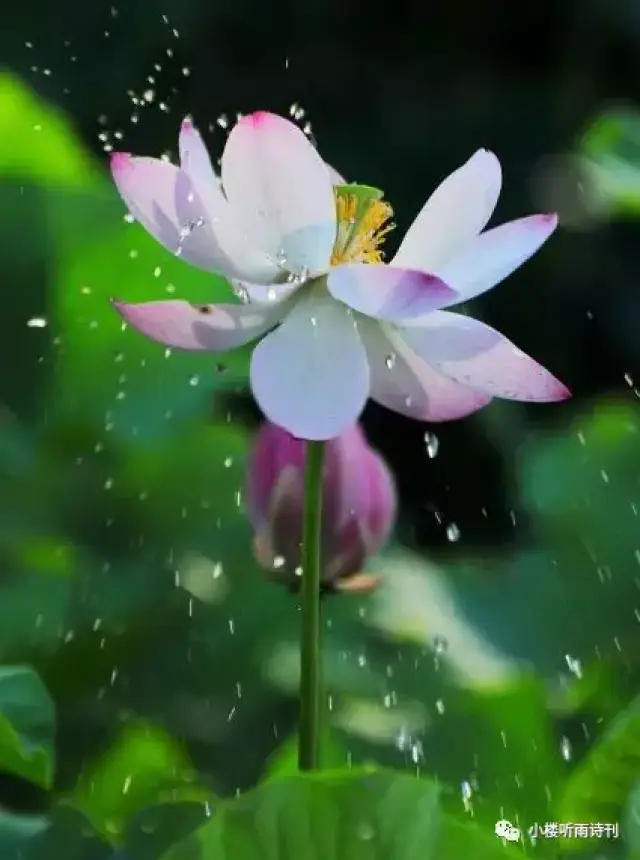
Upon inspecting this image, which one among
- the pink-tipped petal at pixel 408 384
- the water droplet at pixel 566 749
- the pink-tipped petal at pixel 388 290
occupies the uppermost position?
the pink-tipped petal at pixel 388 290

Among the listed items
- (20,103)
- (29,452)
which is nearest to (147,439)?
(29,452)

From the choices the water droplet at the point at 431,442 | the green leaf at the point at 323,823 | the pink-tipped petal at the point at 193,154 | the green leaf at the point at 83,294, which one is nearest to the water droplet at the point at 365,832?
the green leaf at the point at 323,823

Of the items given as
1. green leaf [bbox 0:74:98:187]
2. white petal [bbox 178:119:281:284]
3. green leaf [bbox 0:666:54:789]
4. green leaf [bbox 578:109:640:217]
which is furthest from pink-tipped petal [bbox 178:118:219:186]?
green leaf [bbox 578:109:640:217]

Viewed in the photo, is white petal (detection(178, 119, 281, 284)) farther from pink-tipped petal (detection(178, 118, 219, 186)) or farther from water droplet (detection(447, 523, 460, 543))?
water droplet (detection(447, 523, 460, 543))

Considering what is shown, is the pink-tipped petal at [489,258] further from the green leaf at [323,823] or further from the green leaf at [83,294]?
the green leaf at [83,294]

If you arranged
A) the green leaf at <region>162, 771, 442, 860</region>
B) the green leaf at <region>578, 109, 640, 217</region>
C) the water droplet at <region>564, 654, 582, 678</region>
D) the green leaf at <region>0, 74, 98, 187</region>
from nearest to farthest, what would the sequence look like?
the green leaf at <region>162, 771, 442, 860</region>
the water droplet at <region>564, 654, 582, 678</region>
the green leaf at <region>0, 74, 98, 187</region>
the green leaf at <region>578, 109, 640, 217</region>

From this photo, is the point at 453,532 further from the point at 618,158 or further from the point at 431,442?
the point at 618,158

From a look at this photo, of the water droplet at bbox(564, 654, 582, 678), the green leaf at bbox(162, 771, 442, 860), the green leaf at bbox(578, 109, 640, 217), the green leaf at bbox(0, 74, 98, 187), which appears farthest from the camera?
the green leaf at bbox(578, 109, 640, 217)
